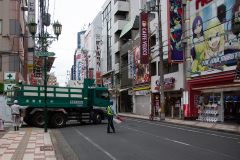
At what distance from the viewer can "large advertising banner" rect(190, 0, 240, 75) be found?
18.0m

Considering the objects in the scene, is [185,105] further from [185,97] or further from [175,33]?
[175,33]

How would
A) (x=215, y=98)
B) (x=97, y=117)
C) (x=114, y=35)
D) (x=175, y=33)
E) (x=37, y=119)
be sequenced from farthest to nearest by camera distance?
1. (x=114, y=35)
2. (x=175, y=33)
3. (x=215, y=98)
4. (x=97, y=117)
5. (x=37, y=119)

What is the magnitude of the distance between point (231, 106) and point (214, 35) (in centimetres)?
587

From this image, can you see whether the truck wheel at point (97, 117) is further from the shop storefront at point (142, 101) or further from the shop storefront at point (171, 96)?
the shop storefront at point (142, 101)

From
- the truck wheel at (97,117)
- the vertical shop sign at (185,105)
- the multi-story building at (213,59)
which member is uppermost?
the multi-story building at (213,59)

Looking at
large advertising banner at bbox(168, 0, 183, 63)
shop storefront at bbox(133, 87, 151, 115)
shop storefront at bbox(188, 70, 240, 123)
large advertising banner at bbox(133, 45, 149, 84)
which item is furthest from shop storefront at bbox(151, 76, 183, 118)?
large advertising banner at bbox(168, 0, 183, 63)

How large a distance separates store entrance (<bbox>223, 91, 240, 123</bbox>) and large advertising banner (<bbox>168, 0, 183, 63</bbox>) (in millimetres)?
5377

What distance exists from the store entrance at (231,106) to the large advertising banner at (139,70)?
13727 mm

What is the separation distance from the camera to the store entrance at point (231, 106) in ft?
65.2

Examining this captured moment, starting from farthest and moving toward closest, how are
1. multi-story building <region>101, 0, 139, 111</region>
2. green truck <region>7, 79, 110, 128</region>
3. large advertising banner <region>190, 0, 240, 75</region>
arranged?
multi-story building <region>101, 0, 139, 111</region> → large advertising banner <region>190, 0, 240, 75</region> → green truck <region>7, 79, 110, 128</region>

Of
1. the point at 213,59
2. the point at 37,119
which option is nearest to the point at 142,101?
the point at 213,59

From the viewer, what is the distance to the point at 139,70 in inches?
1415

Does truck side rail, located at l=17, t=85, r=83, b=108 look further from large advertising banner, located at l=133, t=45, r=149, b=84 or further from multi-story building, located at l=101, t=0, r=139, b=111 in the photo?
multi-story building, located at l=101, t=0, r=139, b=111

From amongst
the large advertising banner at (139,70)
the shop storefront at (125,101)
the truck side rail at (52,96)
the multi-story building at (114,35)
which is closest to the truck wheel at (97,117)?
the truck side rail at (52,96)
